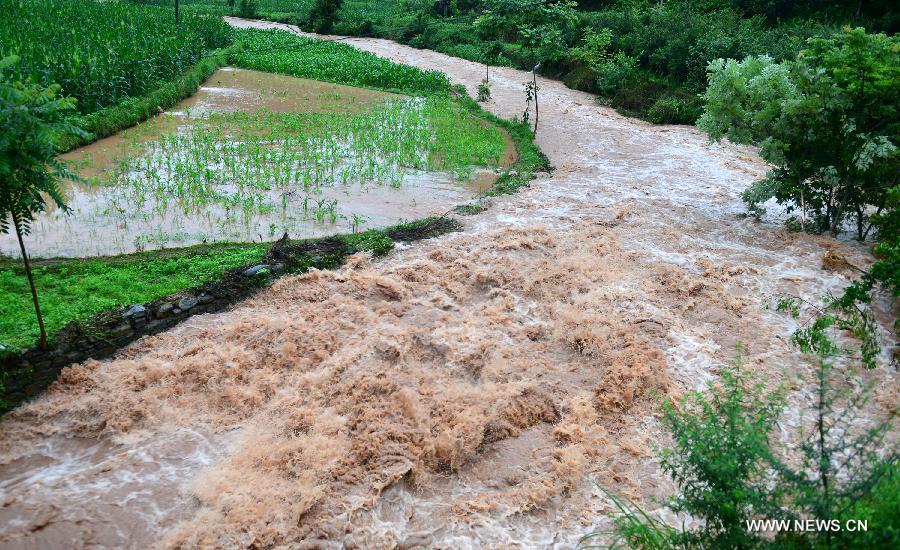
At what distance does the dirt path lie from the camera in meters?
5.09

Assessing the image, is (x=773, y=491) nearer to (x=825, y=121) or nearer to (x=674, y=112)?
(x=825, y=121)

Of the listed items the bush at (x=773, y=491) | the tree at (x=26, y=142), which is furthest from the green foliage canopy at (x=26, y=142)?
the bush at (x=773, y=491)

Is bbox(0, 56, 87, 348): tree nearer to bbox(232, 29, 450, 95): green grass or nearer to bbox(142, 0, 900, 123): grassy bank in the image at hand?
bbox(142, 0, 900, 123): grassy bank

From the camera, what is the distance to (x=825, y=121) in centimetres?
923

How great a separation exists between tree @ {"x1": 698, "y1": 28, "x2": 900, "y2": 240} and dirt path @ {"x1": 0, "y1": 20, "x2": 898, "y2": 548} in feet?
2.78

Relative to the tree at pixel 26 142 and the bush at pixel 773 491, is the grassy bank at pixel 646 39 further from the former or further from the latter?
the bush at pixel 773 491

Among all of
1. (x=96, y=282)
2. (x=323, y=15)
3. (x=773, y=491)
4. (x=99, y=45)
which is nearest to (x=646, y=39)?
(x=99, y=45)

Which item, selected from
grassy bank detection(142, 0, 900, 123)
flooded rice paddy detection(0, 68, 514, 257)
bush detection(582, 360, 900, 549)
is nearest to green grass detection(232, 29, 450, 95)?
grassy bank detection(142, 0, 900, 123)

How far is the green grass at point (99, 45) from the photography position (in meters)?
14.3

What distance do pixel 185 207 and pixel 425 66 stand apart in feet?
60.8

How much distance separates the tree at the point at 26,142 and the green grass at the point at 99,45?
437cm

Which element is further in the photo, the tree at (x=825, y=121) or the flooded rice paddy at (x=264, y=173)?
the flooded rice paddy at (x=264, y=173)

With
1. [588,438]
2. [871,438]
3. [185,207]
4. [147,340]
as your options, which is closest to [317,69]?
[185,207]

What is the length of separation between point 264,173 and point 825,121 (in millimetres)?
9512
